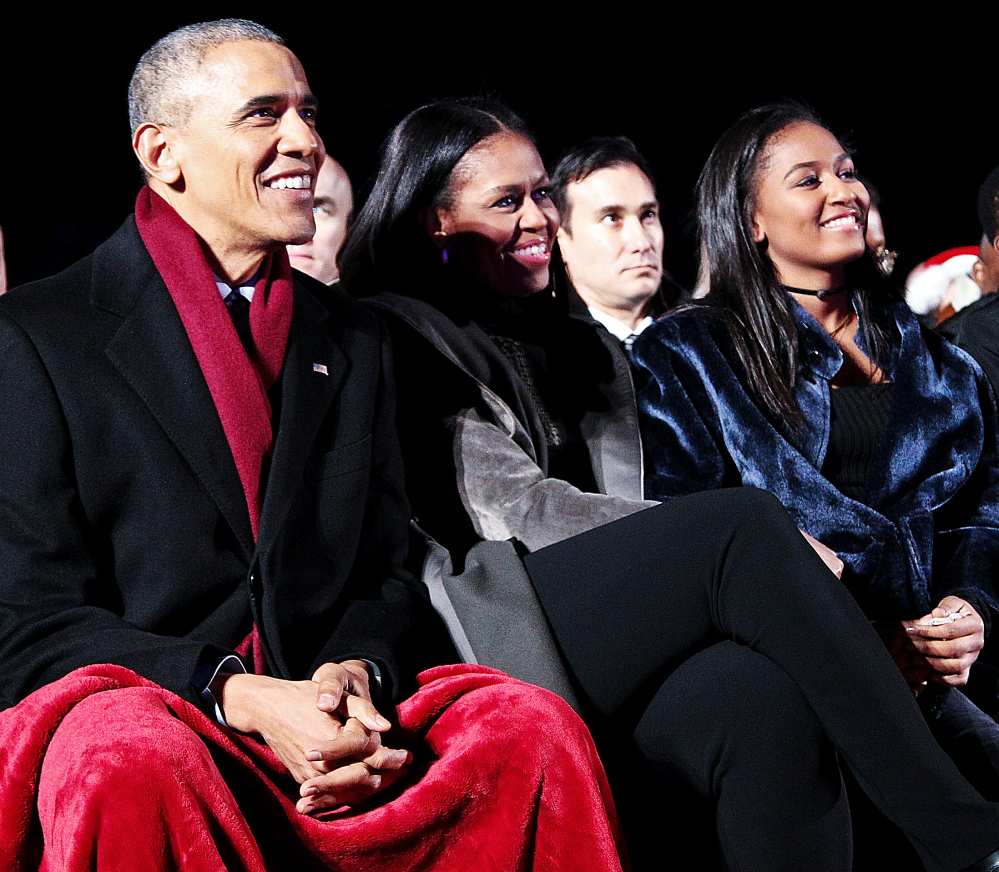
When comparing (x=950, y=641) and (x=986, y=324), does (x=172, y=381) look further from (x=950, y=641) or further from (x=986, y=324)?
(x=986, y=324)

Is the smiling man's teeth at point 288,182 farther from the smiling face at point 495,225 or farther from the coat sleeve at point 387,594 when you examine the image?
the smiling face at point 495,225

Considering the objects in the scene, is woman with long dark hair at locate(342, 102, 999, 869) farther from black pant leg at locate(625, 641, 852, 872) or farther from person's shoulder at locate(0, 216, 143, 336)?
person's shoulder at locate(0, 216, 143, 336)

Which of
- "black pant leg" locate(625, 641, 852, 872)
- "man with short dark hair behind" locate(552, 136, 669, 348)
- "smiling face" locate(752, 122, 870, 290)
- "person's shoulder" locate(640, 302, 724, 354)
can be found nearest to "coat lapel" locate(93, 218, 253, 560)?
"black pant leg" locate(625, 641, 852, 872)

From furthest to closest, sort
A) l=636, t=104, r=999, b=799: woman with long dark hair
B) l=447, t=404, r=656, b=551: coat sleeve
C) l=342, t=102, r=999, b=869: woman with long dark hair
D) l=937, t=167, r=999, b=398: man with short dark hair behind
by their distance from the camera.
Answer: l=937, t=167, r=999, b=398: man with short dark hair behind
l=636, t=104, r=999, b=799: woman with long dark hair
l=447, t=404, r=656, b=551: coat sleeve
l=342, t=102, r=999, b=869: woman with long dark hair

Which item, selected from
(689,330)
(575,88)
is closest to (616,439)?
(689,330)

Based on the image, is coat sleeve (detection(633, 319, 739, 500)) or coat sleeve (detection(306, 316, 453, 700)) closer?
coat sleeve (detection(306, 316, 453, 700))

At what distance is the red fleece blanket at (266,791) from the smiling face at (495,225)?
90 cm

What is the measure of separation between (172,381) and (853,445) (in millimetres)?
1141

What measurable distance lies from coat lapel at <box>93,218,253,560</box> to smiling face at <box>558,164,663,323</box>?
4.84 ft

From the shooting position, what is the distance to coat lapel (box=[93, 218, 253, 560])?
160 centimetres

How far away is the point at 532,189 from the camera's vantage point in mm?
2338

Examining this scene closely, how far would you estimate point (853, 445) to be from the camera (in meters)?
2.25

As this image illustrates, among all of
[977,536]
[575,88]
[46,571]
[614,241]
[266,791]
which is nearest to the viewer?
[266,791]

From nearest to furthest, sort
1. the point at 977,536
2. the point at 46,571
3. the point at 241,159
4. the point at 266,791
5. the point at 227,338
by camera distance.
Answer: the point at 266,791
the point at 46,571
the point at 227,338
the point at 241,159
the point at 977,536
